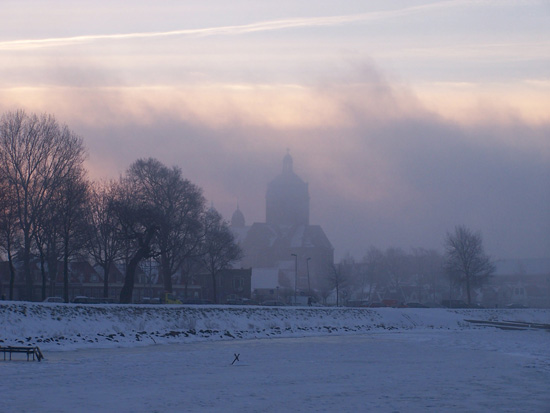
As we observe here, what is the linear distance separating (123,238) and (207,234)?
18114 mm

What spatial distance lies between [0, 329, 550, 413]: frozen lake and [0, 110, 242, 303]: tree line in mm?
22460

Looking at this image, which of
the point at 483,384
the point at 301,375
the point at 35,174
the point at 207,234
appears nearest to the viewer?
the point at 483,384

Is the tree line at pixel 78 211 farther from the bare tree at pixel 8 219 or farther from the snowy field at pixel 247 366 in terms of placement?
the snowy field at pixel 247 366

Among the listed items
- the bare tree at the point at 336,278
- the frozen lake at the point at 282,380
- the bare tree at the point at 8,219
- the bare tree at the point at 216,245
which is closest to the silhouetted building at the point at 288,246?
the bare tree at the point at 336,278

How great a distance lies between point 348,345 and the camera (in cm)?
4188

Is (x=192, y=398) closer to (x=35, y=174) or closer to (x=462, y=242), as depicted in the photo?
(x=35, y=174)

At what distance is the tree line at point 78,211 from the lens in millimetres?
56688

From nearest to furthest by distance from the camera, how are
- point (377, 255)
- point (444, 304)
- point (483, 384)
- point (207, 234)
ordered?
point (483, 384) → point (207, 234) → point (444, 304) → point (377, 255)

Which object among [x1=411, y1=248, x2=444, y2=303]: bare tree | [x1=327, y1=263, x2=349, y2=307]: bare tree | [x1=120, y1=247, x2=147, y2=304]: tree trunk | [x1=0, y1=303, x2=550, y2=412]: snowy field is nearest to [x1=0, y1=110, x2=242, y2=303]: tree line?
[x1=120, y1=247, x2=147, y2=304]: tree trunk

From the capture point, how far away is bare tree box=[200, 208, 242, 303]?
259ft

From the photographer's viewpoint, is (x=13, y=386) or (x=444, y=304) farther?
(x=444, y=304)

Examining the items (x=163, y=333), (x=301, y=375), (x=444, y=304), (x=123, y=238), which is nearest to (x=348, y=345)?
(x=163, y=333)

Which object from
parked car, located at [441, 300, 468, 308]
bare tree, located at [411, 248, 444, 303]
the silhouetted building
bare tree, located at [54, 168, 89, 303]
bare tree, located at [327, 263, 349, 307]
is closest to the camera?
bare tree, located at [54, 168, 89, 303]

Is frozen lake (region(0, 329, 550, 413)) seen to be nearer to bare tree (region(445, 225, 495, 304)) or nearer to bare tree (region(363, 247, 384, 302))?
bare tree (region(445, 225, 495, 304))
